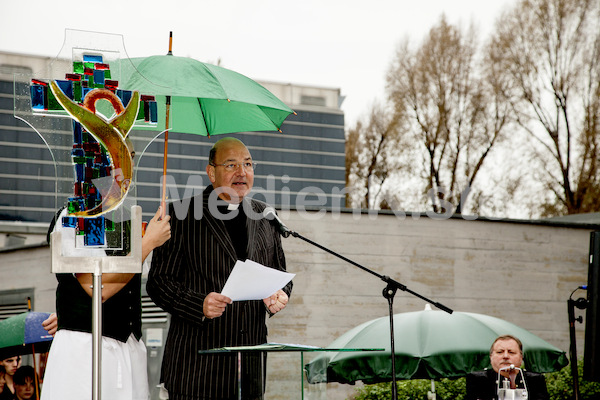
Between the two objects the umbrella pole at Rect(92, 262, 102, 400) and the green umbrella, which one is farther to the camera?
the green umbrella

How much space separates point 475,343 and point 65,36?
5947 millimetres

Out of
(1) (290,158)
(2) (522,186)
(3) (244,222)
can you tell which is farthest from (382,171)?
(1) (290,158)

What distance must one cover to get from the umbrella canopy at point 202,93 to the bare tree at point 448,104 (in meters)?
29.3

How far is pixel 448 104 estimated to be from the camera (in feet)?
122

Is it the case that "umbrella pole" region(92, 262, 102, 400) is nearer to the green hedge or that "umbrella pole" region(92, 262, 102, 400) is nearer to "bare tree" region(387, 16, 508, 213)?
the green hedge

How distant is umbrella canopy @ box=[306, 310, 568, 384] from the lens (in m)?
7.78

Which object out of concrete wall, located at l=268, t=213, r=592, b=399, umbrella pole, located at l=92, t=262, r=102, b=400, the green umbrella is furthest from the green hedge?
umbrella pole, located at l=92, t=262, r=102, b=400

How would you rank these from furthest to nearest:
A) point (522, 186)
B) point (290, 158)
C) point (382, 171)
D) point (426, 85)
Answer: point (290, 158) → point (382, 171) → point (426, 85) → point (522, 186)

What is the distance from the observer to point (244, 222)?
4.55m

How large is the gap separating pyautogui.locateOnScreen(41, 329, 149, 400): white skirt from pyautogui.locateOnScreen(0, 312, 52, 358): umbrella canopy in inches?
161

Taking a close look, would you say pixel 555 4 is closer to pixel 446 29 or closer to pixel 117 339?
pixel 446 29

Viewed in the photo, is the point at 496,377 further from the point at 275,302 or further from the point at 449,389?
the point at 449,389

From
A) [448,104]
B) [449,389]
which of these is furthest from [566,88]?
[449,389]

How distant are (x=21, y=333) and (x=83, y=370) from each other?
4.55 m
